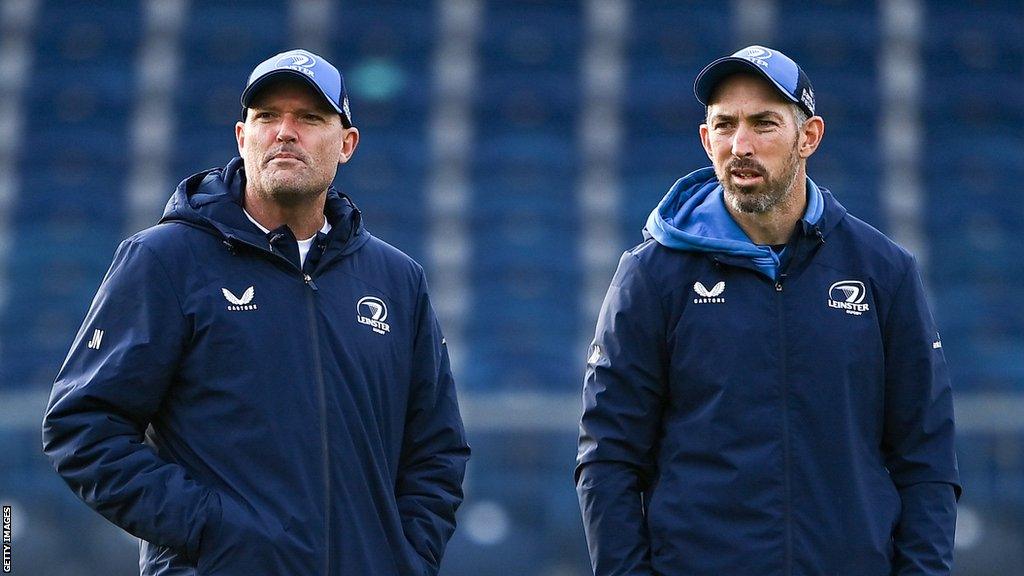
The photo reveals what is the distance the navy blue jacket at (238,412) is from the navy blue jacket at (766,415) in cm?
34

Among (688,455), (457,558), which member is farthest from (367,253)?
(457,558)

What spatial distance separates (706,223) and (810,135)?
9.1 inches

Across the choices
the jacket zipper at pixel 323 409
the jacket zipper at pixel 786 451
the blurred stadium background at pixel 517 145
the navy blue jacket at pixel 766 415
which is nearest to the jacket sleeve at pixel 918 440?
the navy blue jacket at pixel 766 415

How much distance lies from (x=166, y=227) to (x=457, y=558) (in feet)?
14.9

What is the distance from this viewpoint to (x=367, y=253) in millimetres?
2471

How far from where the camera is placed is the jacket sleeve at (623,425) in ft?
7.34

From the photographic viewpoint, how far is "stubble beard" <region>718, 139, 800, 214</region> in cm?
235

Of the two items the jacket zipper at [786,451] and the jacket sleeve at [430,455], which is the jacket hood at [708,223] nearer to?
the jacket zipper at [786,451]

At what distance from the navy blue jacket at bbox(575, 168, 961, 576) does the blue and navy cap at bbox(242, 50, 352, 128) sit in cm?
56

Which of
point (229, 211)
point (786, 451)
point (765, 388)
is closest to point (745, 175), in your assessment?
point (765, 388)

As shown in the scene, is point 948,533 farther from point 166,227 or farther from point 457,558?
point 457,558

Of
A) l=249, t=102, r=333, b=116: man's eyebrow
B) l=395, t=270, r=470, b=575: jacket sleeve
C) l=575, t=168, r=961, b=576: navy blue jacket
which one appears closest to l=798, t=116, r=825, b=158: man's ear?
l=575, t=168, r=961, b=576: navy blue jacket

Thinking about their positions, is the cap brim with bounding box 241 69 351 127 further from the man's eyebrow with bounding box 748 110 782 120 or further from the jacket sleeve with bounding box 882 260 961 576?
the jacket sleeve with bounding box 882 260 961 576

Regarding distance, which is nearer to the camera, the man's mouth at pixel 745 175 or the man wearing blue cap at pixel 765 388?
the man wearing blue cap at pixel 765 388
